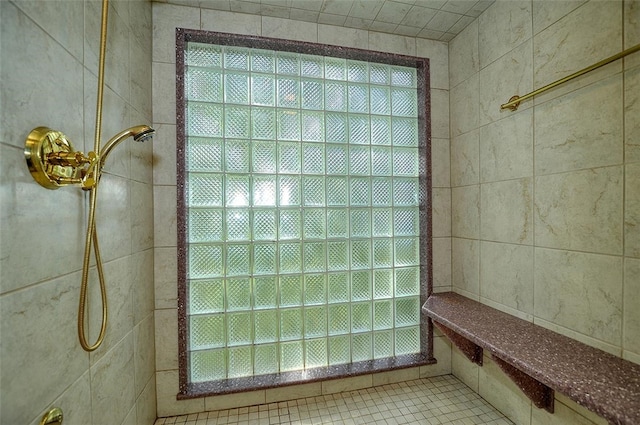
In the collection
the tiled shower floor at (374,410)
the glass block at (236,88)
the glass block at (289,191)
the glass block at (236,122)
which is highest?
the glass block at (236,88)

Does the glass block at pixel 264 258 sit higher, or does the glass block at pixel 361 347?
the glass block at pixel 264 258

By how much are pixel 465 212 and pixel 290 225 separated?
1.02 meters

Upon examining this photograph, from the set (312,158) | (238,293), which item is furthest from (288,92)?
(238,293)

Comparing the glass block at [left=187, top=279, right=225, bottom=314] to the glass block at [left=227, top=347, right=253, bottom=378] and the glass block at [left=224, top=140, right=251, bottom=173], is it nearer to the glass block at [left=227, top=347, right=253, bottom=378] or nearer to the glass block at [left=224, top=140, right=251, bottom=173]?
the glass block at [left=227, top=347, right=253, bottom=378]

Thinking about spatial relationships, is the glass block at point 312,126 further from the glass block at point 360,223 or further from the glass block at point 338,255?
the glass block at point 338,255

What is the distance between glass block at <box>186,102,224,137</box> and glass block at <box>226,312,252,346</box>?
965mm

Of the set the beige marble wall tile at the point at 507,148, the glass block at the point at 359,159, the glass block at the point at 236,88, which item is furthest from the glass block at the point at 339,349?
the glass block at the point at 236,88

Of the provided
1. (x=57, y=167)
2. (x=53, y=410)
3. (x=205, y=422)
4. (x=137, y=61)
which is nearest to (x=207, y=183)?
(x=137, y=61)

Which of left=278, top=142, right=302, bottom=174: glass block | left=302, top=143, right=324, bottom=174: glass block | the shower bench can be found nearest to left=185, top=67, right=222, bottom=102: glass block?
left=278, top=142, right=302, bottom=174: glass block

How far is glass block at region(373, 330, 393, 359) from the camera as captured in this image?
1591 mm

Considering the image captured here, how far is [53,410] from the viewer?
26.0 inches

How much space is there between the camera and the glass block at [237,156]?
1.42 metres

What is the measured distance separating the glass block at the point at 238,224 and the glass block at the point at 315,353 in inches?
27.3

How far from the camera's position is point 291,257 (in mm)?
1486
